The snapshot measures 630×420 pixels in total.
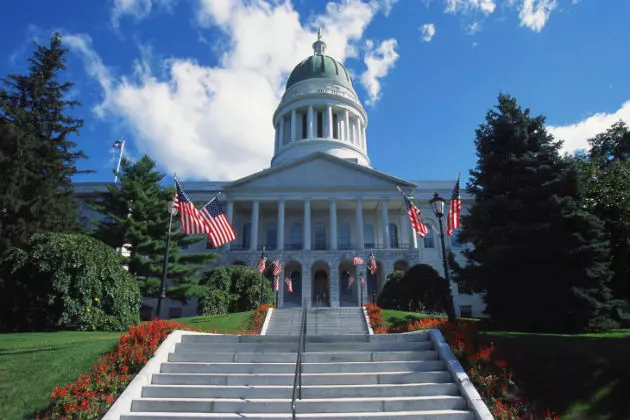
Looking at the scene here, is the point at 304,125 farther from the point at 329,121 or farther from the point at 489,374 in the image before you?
the point at 489,374

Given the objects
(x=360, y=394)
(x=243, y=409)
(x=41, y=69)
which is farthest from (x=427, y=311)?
(x=41, y=69)

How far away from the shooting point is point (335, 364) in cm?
808

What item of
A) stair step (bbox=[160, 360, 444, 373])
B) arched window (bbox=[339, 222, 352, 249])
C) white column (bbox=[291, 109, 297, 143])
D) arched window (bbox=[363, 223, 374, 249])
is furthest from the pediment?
stair step (bbox=[160, 360, 444, 373])

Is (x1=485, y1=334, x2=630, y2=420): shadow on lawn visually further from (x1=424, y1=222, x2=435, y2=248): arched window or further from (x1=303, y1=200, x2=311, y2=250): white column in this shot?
(x1=424, y1=222, x2=435, y2=248): arched window

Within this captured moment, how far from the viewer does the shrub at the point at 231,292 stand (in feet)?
71.2

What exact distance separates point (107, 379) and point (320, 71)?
1940 inches

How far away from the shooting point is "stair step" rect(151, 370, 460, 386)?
757cm

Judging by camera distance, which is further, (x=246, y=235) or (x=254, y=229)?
(x=246, y=235)

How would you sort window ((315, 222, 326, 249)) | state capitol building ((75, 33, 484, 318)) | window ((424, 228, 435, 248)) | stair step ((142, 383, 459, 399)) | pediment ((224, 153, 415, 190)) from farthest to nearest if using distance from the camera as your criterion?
1. window ((315, 222, 326, 249))
2. window ((424, 228, 435, 248))
3. pediment ((224, 153, 415, 190))
4. state capitol building ((75, 33, 484, 318))
5. stair step ((142, 383, 459, 399))

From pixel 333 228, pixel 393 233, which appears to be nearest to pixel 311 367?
pixel 333 228

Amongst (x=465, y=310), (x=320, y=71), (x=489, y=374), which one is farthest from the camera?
(x=320, y=71)

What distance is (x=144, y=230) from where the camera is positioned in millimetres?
23719

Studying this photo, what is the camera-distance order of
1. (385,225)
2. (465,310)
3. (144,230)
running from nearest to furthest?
(144,230) < (465,310) < (385,225)

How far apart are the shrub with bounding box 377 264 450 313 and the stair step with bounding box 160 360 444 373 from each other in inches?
452
